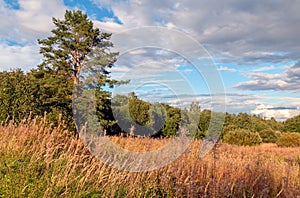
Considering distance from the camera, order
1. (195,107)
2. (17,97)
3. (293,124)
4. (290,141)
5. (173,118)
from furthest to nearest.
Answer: (293,124) < (290,141) < (17,97) < (173,118) < (195,107)

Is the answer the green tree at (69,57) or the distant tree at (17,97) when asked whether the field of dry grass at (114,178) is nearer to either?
the distant tree at (17,97)

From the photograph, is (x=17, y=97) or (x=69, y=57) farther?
(x=69, y=57)

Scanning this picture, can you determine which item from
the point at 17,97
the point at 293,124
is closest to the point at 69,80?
the point at 17,97

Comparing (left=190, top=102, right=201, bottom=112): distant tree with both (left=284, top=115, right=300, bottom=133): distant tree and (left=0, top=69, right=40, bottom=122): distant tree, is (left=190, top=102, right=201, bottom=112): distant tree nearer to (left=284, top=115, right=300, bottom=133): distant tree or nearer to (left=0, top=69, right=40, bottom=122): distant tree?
(left=0, top=69, right=40, bottom=122): distant tree

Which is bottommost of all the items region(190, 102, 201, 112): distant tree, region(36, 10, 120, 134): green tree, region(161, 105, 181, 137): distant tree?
region(161, 105, 181, 137): distant tree

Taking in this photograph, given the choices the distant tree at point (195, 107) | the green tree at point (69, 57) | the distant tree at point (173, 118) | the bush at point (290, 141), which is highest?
the green tree at point (69, 57)

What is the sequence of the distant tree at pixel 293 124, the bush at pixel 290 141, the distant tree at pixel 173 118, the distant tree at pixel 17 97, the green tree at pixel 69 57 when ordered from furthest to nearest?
the distant tree at pixel 293 124, the bush at pixel 290 141, the green tree at pixel 69 57, the distant tree at pixel 17 97, the distant tree at pixel 173 118

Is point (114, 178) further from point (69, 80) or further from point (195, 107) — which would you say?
point (69, 80)

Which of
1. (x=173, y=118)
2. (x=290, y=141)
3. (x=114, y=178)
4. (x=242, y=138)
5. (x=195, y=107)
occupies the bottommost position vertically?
(x=290, y=141)

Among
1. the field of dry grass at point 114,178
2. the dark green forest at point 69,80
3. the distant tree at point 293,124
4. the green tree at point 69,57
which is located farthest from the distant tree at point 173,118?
the distant tree at point 293,124

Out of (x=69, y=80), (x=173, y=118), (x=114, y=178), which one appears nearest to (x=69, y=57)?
(x=69, y=80)

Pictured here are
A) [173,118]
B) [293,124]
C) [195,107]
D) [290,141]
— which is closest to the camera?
[195,107]

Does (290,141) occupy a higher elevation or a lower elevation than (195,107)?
lower

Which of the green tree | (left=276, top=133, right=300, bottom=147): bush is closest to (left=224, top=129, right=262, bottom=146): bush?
(left=276, top=133, right=300, bottom=147): bush
